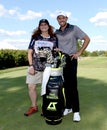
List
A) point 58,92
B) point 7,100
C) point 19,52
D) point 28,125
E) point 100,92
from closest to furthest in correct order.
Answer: point 58,92 < point 28,125 < point 7,100 < point 100,92 < point 19,52

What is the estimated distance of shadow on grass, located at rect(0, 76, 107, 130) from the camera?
5.65m

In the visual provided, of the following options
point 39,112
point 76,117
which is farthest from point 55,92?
point 39,112

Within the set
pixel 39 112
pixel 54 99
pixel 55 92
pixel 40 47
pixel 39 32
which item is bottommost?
pixel 39 112

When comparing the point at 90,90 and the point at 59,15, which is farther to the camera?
the point at 90,90

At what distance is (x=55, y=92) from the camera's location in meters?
5.32

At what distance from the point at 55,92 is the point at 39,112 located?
1.34 m

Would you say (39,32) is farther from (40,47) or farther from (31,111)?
(31,111)

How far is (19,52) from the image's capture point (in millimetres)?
28672

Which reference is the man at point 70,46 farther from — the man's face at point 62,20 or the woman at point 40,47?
the woman at point 40,47

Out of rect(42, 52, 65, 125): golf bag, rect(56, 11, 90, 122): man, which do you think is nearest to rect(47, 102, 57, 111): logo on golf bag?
rect(42, 52, 65, 125): golf bag

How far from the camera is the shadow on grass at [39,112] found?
5652mm

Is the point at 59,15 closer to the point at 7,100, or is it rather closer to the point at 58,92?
the point at 58,92

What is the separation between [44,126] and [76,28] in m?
1.80

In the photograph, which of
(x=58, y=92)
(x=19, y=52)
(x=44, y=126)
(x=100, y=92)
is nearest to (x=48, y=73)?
(x=58, y=92)
